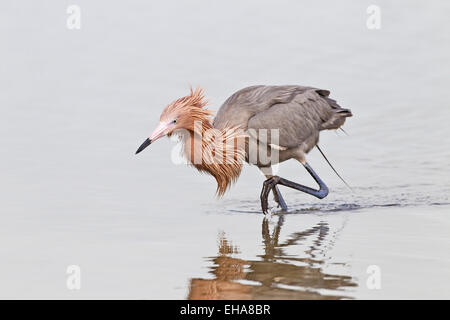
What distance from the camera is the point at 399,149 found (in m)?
14.8

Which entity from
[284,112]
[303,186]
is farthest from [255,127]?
[303,186]

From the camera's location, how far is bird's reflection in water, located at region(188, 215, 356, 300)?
7.76 m

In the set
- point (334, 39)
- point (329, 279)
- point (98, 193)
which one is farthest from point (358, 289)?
point (334, 39)

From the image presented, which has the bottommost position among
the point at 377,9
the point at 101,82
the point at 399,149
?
the point at 399,149

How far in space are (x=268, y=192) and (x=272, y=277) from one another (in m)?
2.97

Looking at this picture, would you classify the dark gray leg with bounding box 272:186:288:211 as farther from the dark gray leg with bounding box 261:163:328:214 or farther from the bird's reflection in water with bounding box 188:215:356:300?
the bird's reflection in water with bounding box 188:215:356:300

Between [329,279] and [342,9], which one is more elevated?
[342,9]

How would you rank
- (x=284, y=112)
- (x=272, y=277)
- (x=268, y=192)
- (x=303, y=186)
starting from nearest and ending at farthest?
(x=272, y=277)
(x=268, y=192)
(x=284, y=112)
(x=303, y=186)

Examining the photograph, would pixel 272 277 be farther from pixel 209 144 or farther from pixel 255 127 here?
pixel 255 127

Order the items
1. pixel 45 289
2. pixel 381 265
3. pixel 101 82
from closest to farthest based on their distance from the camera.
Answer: pixel 45 289
pixel 381 265
pixel 101 82

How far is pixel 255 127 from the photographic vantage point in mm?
11203

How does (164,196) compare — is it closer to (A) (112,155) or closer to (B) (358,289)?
(A) (112,155)

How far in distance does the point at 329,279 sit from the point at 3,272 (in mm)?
2619

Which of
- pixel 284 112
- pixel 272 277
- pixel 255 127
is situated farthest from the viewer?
pixel 284 112
